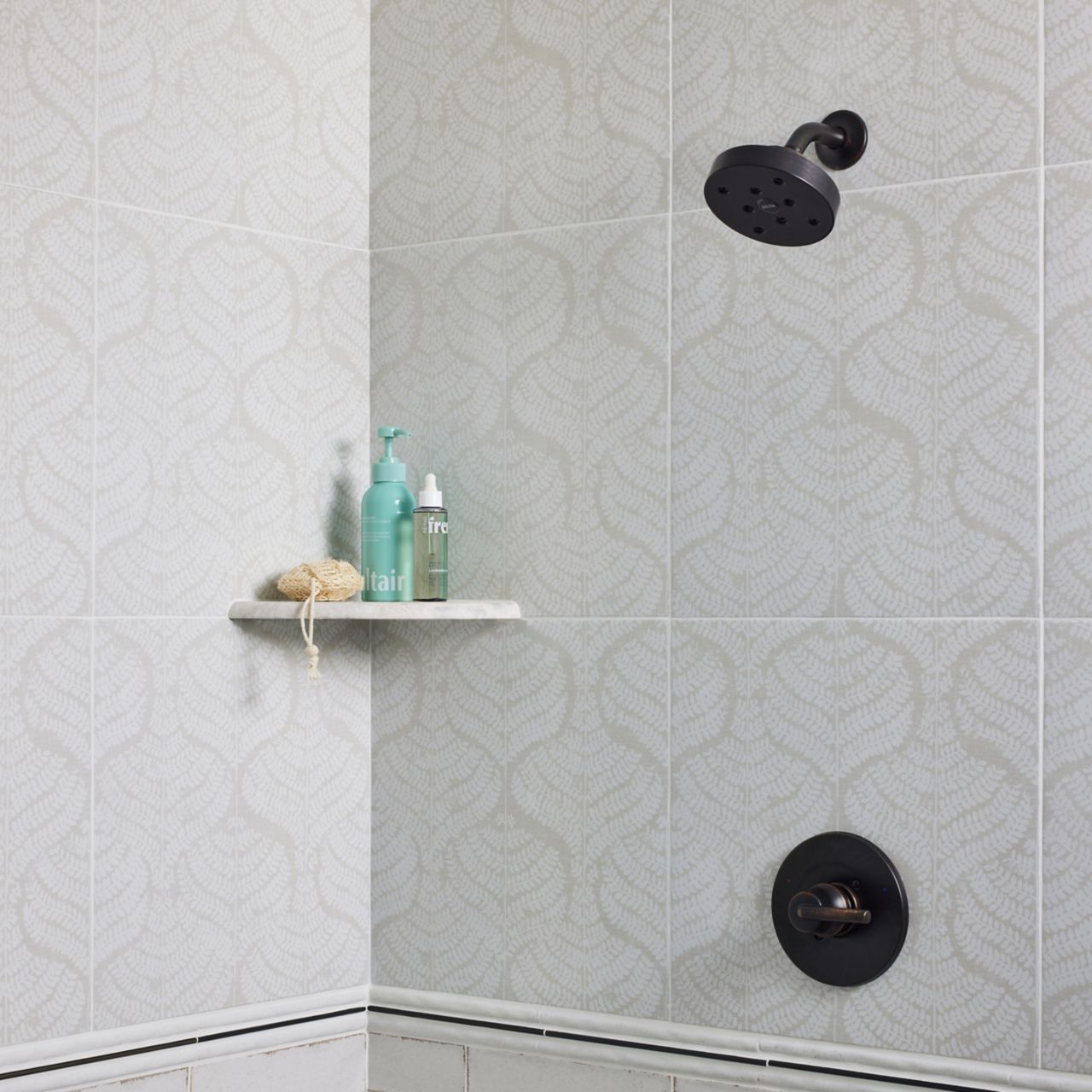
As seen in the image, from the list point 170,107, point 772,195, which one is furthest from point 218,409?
point 772,195

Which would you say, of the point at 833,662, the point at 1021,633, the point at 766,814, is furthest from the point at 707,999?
the point at 1021,633

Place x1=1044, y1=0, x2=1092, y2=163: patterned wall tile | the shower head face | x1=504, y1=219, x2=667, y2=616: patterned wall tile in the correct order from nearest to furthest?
the shower head face, x1=1044, y1=0, x2=1092, y2=163: patterned wall tile, x1=504, y1=219, x2=667, y2=616: patterned wall tile

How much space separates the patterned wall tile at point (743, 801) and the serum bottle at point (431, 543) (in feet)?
0.96

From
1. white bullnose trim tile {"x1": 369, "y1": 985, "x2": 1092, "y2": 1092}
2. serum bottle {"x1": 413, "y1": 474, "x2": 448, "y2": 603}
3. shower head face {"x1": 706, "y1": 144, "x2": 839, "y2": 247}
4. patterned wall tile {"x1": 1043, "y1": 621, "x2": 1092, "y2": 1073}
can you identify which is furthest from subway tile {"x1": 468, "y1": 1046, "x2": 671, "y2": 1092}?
shower head face {"x1": 706, "y1": 144, "x2": 839, "y2": 247}

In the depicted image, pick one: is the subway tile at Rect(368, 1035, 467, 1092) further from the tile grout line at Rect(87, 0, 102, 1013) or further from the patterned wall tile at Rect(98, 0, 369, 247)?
the patterned wall tile at Rect(98, 0, 369, 247)

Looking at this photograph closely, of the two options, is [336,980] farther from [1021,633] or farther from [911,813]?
[1021,633]

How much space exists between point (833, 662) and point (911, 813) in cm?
17

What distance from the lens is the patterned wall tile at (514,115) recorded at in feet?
5.23

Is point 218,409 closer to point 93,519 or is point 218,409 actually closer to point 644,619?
point 93,519

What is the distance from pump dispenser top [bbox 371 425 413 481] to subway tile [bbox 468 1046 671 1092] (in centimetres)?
68

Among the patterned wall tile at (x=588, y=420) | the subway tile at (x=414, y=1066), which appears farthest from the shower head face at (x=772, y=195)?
the subway tile at (x=414, y=1066)

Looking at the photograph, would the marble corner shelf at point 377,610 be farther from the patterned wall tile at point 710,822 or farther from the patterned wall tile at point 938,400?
the patterned wall tile at point 938,400

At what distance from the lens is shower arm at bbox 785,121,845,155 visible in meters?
1.35

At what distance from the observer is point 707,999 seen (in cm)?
151
